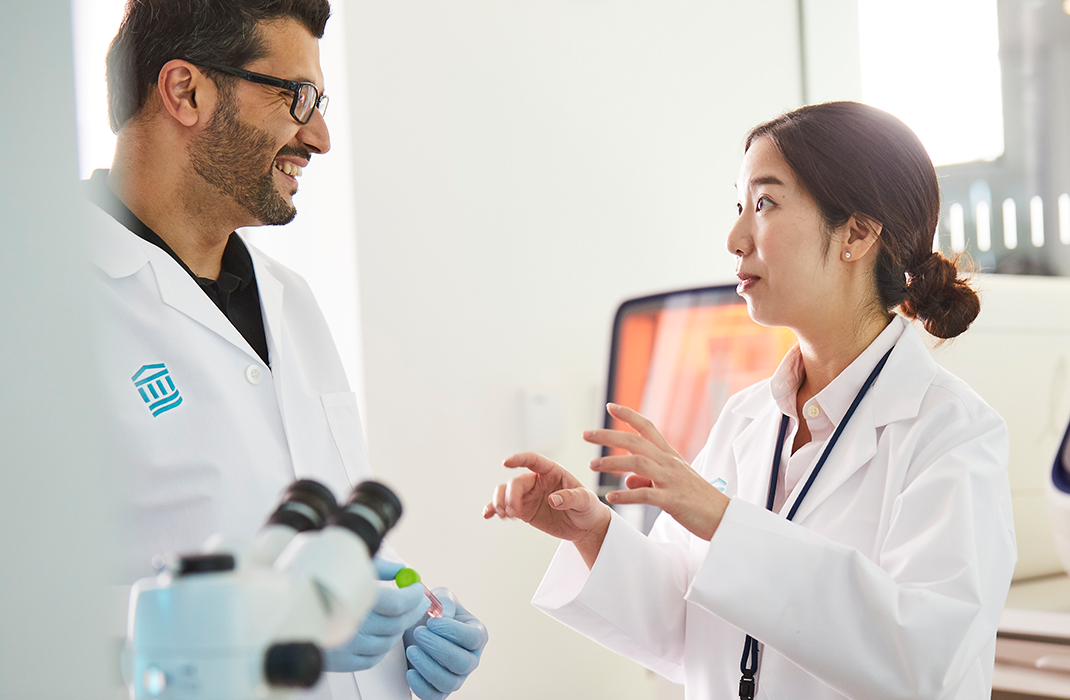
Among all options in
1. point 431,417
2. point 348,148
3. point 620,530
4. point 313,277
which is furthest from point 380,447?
point 620,530

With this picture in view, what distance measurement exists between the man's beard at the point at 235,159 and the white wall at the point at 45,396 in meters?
0.86

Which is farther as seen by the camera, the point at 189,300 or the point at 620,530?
the point at 620,530

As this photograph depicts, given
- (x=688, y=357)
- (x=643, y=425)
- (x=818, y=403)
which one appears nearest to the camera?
(x=643, y=425)

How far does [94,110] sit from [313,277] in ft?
2.06

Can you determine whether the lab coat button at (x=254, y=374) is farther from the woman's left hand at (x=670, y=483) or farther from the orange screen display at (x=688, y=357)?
the orange screen display at (x=688, y=357)

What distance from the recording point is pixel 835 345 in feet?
3.99

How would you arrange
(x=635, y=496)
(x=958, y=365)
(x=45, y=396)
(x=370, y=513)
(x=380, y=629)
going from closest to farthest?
(x=45, y=396) < (x=370, y=513) < (x=380, y=629) < (x=635, y=496) < (x=958, y=365)

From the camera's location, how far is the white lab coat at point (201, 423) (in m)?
0.92

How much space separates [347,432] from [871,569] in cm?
71

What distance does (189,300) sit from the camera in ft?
3.34

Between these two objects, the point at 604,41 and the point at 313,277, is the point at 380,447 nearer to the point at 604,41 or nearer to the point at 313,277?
the point at 313,277

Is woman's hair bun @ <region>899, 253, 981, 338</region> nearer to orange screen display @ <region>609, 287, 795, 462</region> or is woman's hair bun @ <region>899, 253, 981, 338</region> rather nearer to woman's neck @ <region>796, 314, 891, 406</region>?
woman's neck @ <region>796, 314, 891, 406</region>

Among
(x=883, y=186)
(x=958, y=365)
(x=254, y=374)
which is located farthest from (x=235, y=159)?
(x=958, y=365)

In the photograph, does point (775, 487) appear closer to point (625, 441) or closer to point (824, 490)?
point (824, 490)
